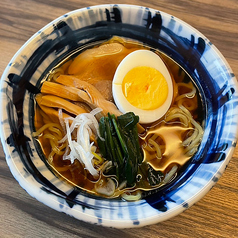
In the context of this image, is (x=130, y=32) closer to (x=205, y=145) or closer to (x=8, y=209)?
(x=205, y=145)

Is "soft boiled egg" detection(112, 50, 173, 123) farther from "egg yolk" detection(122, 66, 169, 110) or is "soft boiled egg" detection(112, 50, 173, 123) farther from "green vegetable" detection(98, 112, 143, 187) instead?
"green vegetable" detection(98, 112, 143, 187)

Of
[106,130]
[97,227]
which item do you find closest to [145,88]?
[106,130]

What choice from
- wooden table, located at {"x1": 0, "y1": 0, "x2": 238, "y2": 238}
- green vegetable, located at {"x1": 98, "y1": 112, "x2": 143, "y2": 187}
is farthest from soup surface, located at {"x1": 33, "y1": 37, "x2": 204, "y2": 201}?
wooden table, located at {"x1": 0, "y1": 0, "x2": 238, "y2": 238}

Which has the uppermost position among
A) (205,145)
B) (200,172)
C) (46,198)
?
(205,145)

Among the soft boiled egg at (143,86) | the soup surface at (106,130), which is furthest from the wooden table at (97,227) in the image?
the soft boiled egg at (143,86)

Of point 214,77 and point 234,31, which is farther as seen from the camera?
point 234,31

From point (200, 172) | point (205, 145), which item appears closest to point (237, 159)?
point (205, 145)

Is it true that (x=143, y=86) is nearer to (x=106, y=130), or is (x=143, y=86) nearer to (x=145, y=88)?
(x=145, y=88)
